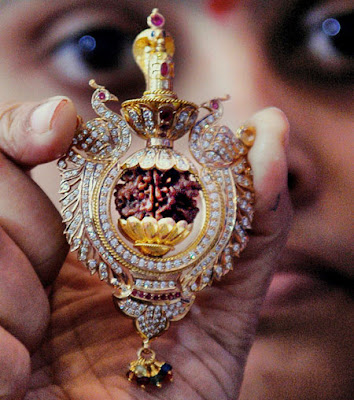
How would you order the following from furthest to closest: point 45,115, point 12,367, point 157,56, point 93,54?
point 93,54 → point 157,56 → point 45,115 → point 12,367

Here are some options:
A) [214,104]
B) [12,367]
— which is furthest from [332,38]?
[12,367]

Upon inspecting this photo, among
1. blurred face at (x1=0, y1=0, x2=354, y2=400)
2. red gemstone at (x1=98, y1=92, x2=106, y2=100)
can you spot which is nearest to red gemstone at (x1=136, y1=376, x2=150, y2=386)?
blurred face at (x1=0, y1=0, x2=354, y2=400)

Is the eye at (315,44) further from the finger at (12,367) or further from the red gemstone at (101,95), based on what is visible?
the finger at (12,367)

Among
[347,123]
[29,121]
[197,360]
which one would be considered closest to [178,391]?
[197,360]

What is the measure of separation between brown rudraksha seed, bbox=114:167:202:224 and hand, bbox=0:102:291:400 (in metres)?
0.13

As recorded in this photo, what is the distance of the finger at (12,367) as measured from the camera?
0.55 m

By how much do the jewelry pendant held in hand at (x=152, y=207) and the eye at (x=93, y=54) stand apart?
1.08 feet

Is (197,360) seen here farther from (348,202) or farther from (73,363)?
(348,202)

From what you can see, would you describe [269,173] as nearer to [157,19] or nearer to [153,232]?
[153,232]

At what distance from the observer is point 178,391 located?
79 cm

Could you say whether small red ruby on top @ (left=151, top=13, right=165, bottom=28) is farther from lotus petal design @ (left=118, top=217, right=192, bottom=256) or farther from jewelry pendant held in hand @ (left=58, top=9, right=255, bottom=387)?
lotus petal design @ (left=118, top=217, right=192, bottom=256)

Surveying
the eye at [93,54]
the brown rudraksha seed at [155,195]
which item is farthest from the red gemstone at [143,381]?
the eye at [93,54]

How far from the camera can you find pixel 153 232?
2.39 ft

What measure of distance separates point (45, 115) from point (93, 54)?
51 centimetres
